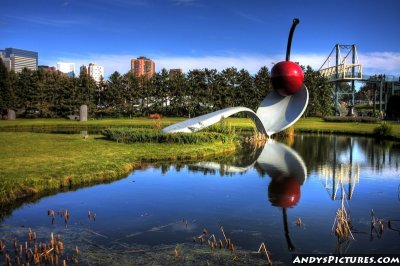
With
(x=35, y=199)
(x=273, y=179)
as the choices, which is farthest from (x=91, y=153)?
(x=273, y=179)

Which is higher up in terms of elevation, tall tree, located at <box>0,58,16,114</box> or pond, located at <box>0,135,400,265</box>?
tall tree, located at <box>0,58,16,114</box>

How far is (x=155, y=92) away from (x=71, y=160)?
119 feet

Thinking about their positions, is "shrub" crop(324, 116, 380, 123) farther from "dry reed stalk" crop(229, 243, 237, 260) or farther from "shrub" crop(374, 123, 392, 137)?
"dry reed stalk" crop(229, 243, 237, 260)

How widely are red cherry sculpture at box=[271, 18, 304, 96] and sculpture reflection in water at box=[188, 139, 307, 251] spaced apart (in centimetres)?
341

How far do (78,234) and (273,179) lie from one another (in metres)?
6.88

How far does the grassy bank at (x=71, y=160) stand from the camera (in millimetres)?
10977

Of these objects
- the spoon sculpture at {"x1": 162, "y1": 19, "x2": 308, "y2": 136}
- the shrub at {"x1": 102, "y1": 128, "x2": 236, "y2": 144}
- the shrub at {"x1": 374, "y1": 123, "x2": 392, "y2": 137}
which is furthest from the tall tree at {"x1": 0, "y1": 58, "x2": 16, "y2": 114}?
the shrub at {"x1": 374, "y1": 123, "x2": 392, "y2": 137}

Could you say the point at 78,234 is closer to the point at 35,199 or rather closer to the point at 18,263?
the point at 18,263

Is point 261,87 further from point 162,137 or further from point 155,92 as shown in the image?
point 162,137

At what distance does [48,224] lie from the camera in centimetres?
844

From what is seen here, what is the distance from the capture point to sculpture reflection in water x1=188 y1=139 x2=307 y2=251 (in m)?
10.3

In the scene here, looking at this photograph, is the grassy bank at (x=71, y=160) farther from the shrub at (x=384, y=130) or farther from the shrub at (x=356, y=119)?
the shrub at (x=356, y=119)

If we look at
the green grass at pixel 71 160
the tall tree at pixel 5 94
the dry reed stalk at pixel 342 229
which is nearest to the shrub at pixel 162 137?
the green grass at pixel 71 160

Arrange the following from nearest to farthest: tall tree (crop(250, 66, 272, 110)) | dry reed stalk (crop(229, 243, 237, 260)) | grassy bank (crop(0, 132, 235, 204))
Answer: dry reed stalk (crop(229, 243, 237, 260))
grassy bank (crop(0, 132, 235, 204))
tall tree (crop(250, 66, 272, 110))
